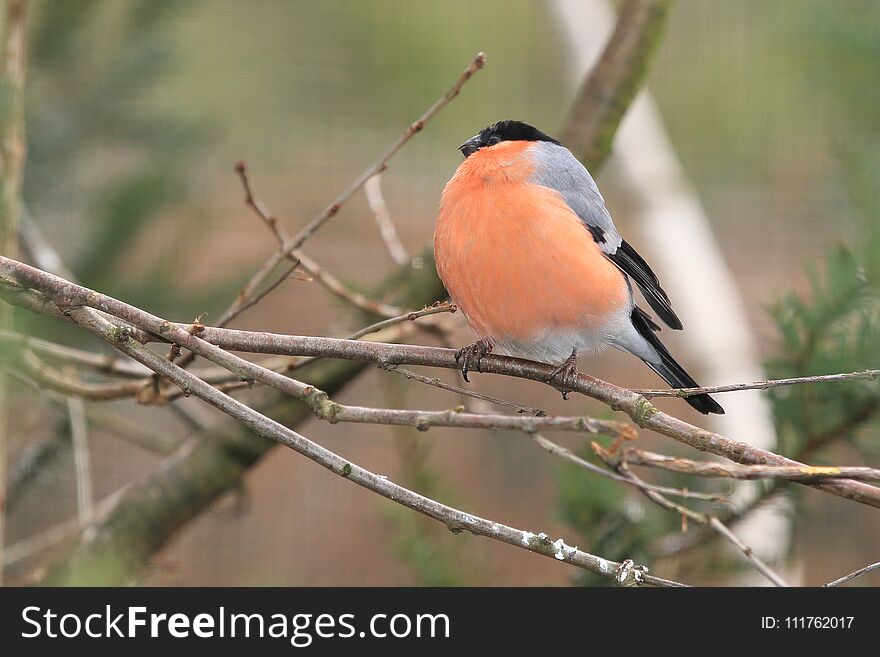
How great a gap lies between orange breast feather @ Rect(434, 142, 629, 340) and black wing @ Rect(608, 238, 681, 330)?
19 millimetres

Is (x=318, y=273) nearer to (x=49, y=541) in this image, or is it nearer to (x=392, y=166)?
(x=49, y=541)

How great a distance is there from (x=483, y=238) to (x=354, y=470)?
24 centimetres

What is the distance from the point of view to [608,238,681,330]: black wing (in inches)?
24.0

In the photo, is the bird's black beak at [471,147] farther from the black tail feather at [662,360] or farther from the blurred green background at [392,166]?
the blurred green background at [392,166]

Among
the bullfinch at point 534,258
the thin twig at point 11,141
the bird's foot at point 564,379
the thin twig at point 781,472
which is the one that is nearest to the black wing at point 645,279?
the bullfinch at point 534,258

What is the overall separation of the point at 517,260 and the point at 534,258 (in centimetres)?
1

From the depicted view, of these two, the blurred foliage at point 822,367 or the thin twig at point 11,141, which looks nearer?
the thin twig at point 11,141

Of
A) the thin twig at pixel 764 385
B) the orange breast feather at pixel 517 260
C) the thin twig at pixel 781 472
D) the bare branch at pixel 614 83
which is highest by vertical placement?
the bare branch at pixel 614 83

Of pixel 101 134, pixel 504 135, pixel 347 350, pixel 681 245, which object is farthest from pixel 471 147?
pixel 681 245

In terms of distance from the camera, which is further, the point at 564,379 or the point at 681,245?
the point at 681,245

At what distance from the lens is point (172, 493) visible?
0.70 m

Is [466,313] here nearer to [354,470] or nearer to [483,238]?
[483,238]

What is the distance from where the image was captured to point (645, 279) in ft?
2.10

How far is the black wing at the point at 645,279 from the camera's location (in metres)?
0.61
